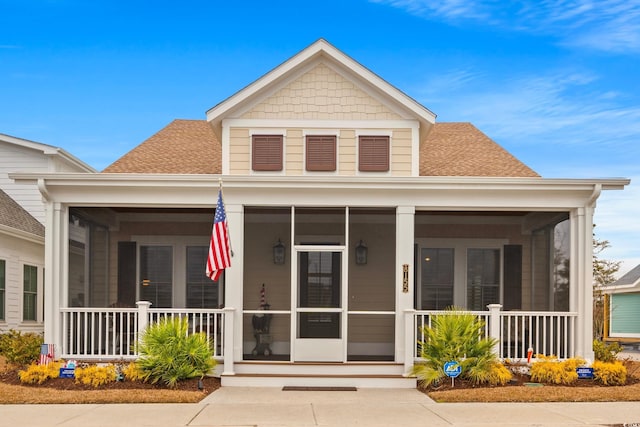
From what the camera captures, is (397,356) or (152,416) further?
(397,356)

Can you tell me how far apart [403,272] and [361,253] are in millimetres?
2650

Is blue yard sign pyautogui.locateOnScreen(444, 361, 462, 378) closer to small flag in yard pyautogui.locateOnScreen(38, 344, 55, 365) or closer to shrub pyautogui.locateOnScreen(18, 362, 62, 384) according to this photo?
shrub pyautogui.locateOnScreen(18, 362, 62, 384)

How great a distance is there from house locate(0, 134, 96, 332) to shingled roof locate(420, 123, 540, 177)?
1042 cm

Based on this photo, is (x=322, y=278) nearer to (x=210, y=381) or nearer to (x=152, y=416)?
(x=210, y=381)

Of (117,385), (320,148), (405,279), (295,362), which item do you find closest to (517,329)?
(405,279)

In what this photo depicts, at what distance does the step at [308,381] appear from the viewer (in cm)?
1193

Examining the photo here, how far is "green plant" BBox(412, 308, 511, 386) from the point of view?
11195 mm

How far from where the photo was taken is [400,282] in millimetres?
12555

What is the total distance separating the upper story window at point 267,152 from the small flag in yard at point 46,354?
16.5 ft

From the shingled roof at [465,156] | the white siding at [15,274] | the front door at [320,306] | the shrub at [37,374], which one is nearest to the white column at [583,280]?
the shingled roof at [465,156]

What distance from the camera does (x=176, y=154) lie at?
55.2 ft

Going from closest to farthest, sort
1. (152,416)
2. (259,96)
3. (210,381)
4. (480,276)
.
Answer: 1. (152,416)
2. (210,381)
3. (259,96)
4. (480,276)

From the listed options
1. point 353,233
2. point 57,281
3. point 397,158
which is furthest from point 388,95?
point 57,281

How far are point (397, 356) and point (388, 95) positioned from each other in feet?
16.3
